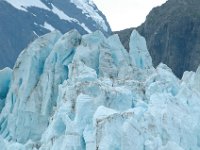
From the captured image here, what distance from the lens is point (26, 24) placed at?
98188 mm

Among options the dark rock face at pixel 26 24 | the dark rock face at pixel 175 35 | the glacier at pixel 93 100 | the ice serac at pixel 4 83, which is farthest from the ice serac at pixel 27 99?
the dark rock face at pixel 26 24

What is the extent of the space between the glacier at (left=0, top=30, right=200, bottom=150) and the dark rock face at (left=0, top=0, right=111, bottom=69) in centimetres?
5057

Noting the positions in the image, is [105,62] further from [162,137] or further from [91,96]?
[162,137]

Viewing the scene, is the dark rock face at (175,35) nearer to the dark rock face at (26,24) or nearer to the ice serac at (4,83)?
the dark rock face at (26,24)

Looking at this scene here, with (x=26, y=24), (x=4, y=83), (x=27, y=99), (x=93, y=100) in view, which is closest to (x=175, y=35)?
(x=26, y=24)

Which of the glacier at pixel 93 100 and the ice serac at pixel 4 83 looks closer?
the glacier at pixel 93 100

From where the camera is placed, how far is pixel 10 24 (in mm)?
96688

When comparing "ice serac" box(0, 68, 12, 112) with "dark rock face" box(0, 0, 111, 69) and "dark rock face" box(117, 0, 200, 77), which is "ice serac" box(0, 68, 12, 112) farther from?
"dark rock face" box(0, 0, 111, 69)

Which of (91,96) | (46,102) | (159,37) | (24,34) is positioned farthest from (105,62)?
(24,34)

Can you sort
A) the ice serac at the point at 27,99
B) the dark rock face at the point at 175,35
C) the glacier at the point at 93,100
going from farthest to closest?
the dark rock face at the point at 175,35
the ice serac at the point at 27,99
the glacier at the point at 93,100

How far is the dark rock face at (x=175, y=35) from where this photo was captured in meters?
66.1

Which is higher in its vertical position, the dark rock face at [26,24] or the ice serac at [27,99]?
the dark rock face at [26,24]

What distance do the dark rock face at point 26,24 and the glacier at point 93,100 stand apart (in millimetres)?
50565

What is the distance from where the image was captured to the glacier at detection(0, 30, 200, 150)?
20.7 meters
